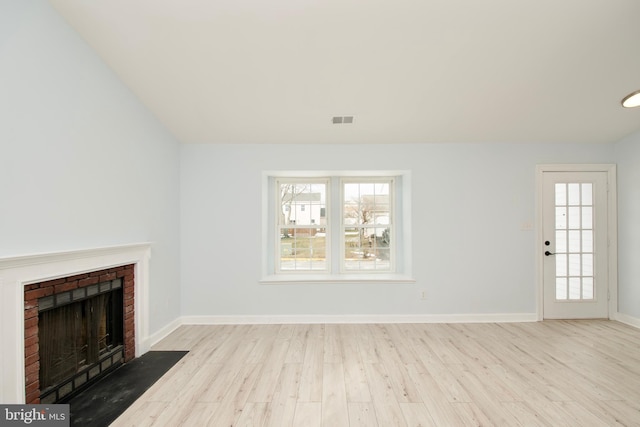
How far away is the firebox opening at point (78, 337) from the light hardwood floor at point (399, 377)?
553mm

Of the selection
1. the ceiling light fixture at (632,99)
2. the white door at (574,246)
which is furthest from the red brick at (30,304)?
the white door at (574,246)

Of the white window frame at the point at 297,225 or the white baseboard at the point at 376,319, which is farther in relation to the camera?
the white window frame at the point at 297,225

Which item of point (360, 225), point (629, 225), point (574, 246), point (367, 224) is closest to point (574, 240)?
point (574, 246)

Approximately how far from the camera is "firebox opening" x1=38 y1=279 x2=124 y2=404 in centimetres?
232

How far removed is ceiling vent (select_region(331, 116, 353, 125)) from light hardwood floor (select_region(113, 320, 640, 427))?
8.37 feet

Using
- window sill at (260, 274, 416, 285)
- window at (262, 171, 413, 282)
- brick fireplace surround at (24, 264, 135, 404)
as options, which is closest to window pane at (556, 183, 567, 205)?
window at (262, 171, 413, 282)

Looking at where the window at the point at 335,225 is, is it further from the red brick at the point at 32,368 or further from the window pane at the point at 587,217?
the red brick at the point at 32,368

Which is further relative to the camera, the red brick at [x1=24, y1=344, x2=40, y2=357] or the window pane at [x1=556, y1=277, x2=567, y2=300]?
the window pane at [x1=556, y1=277, x2=567, y2=300]

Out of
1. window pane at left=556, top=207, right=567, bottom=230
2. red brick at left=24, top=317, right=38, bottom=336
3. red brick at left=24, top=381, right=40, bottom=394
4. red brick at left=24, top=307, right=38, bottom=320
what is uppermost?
window pane at left=556, top=207, right=567, bottom=230

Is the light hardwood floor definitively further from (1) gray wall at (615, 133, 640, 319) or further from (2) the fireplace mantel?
(2) the fireplace mantel

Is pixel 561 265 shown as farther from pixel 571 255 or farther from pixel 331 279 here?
pixel 331 279

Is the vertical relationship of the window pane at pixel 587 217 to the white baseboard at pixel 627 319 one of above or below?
above

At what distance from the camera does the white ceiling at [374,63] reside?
2422 millimetres

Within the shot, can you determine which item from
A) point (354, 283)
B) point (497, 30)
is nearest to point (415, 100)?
point (497, 30)
